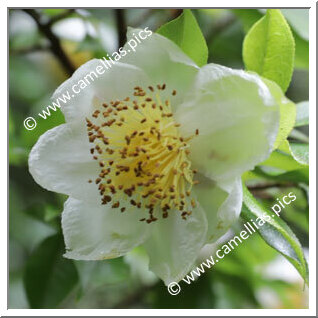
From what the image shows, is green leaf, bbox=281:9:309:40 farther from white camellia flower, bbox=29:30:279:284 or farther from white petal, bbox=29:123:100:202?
white petal, bbox=29:123:100:202

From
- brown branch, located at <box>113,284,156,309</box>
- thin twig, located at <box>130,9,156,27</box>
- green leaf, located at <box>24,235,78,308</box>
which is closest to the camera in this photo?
green leaf, located at <box>24,235,78,308</box>

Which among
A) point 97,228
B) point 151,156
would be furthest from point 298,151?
point 97,228

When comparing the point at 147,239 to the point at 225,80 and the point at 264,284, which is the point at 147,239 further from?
the point at 264,284

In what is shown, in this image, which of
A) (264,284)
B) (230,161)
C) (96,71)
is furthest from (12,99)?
(230,161)

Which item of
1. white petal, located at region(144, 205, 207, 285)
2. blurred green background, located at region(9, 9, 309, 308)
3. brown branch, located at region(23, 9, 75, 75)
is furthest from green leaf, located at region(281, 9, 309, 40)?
brown branch, located at region(23, 9, 75, 75)

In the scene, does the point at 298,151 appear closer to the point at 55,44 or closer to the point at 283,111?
the point at 283,111

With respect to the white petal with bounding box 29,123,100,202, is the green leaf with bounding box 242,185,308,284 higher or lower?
lower
